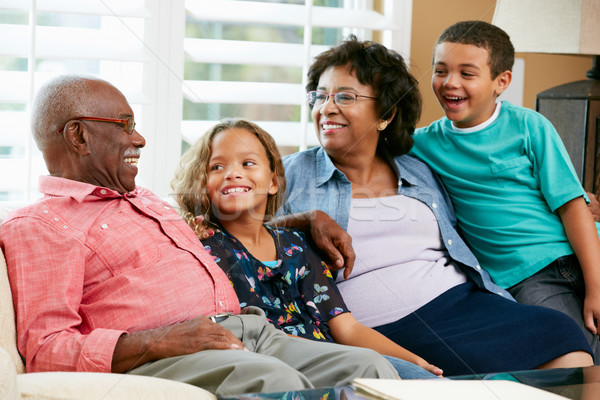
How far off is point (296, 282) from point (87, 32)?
992 mm

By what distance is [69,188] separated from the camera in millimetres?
1346

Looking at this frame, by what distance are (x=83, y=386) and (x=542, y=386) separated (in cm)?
75

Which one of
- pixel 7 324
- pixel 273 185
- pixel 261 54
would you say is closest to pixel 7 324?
pixel 7 324

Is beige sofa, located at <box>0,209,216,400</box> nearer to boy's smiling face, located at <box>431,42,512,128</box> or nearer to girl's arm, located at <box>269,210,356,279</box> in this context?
girl's arm, located at <box>269,210,356,279</box>

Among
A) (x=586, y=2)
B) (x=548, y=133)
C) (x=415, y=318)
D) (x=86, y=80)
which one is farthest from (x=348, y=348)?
(x=586, y=2)

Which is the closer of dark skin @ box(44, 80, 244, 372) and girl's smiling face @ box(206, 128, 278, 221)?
dark skin @ box(44, 80, 244, 372)

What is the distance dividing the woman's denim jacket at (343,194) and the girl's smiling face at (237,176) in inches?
8.3

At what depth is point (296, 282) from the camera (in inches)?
62.6

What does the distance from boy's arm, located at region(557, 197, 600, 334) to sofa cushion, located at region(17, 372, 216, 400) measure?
1093 millimetres

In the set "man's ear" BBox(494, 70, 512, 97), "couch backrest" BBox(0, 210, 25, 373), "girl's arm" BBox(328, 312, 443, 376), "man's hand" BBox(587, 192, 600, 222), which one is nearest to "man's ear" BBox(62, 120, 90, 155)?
"couch backrest" BBox(0, 210, 25, 373)

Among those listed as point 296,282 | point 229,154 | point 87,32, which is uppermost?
point 87,32

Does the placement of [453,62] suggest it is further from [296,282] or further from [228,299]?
[228,299]

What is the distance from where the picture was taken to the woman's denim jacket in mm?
1829

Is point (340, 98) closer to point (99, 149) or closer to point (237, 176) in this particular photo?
point (237, 176)
